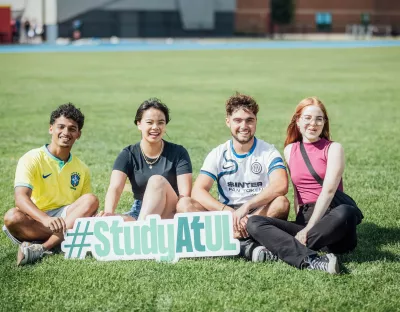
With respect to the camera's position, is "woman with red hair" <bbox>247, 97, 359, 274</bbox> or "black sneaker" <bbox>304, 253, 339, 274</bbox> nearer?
"black sneaker" <bbox>304, 253, 339, 274</bbox>

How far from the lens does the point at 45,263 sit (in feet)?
16.7

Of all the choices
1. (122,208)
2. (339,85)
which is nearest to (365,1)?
(339,85)

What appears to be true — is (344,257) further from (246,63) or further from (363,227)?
(246,63)

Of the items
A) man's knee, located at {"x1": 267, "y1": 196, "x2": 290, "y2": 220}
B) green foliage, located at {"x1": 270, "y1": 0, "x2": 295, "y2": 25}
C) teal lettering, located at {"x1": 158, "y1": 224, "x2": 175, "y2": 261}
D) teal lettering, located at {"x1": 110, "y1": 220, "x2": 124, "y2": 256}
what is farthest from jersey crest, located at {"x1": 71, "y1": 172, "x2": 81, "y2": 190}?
green foliage, located at {"x1": 270, "y1": 0, "x2": 295, "y2": 25}

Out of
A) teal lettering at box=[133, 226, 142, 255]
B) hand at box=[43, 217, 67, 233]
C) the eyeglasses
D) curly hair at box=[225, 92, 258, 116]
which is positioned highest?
curly hair at box=[225, 92, 258, 116]

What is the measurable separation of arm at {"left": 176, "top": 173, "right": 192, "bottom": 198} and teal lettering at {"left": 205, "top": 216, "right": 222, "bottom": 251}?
59cm

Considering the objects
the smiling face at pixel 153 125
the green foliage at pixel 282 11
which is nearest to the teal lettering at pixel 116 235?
the smiling face at pixel 153 125

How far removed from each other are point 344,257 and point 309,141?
0.94 metres

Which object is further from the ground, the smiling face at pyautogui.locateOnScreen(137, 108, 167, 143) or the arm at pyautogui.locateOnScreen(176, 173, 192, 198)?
the smiling face at pyautogui.locateOnScreen(137, 108, 167, 143)

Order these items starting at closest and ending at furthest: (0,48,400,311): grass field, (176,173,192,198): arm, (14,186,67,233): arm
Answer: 1. (0,48,400,311): grass field
2. (14,186,67,233): arm
3. (176,173,192,198): arm

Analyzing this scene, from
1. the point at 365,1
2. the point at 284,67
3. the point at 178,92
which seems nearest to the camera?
the point at 178,92

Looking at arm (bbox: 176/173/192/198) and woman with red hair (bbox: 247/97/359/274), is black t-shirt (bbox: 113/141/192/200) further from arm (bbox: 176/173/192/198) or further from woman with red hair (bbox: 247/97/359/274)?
woman with red hair (bbox: 247/97/359/274)

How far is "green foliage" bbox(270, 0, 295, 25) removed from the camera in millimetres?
65688

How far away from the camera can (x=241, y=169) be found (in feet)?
18.4
